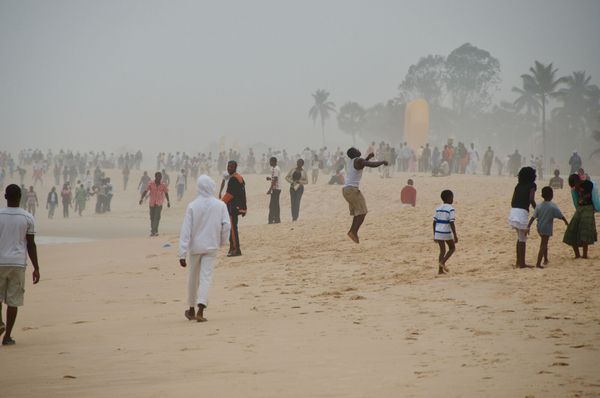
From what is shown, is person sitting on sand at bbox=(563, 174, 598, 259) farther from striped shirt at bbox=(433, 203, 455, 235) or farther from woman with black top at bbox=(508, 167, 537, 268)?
striped shirt at bbox=(433, 203, 455, 235)

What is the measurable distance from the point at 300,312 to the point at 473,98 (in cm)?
10537

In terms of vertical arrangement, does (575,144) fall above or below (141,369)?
above

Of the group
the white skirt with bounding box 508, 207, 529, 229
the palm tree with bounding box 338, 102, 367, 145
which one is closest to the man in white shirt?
the white skirt with bounding box 508, 207, 529, 229

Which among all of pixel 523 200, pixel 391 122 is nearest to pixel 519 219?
pixel 523 200

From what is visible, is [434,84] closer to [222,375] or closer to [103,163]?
[103,163]

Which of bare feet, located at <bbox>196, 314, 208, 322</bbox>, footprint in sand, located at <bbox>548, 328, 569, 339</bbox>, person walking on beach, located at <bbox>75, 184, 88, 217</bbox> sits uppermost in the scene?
footprint in sand, located at <bbox>548, 328, 569, 339</bbox>

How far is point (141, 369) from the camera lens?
6.55 meters

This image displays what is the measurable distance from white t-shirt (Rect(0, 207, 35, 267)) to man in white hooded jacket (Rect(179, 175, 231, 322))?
1.78 meters

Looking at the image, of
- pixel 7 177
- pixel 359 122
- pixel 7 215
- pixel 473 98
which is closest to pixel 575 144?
pixel 473 98

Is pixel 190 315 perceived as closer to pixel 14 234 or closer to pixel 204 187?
pixel 204 187

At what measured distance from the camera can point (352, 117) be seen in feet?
406

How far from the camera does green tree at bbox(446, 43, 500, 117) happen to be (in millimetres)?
108938

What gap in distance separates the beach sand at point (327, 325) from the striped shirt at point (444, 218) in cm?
75

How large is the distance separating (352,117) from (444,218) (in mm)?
113104
